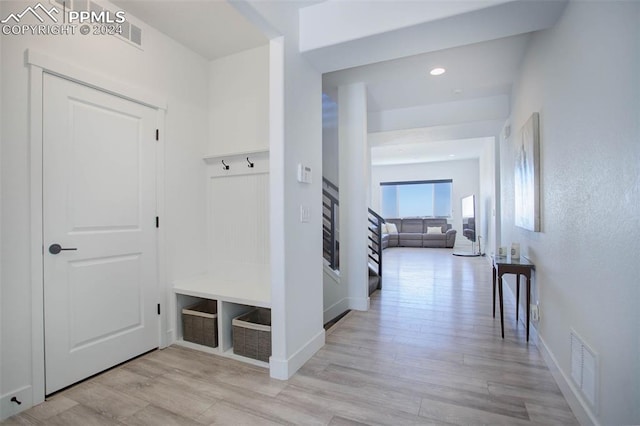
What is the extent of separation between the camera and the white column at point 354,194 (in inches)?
148

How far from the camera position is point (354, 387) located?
6.63 ft

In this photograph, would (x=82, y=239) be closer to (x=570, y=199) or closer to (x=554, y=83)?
(x=570, y=199)

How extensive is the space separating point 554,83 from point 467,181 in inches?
353

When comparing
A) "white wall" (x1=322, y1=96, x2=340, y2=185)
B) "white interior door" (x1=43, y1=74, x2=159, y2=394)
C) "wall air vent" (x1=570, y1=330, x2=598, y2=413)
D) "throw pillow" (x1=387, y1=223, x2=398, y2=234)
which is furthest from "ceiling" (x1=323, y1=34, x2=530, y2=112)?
"throw pillow" (x1=387, y1=223, x2=398, y2=234)

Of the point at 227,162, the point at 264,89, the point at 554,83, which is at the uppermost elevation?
the point at 264,89

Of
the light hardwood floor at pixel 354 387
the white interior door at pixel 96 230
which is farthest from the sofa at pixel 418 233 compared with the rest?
the white interior door at pixel 96 230

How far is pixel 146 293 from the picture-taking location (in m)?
2.56

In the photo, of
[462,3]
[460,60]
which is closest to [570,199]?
[462,3]

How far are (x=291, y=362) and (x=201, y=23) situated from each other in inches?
104

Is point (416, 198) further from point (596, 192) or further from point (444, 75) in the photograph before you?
point (596, 192)

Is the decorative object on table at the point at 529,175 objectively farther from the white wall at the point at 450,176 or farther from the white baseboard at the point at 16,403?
the white wall at the point at 450,176

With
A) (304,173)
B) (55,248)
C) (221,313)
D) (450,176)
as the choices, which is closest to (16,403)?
(55,248)

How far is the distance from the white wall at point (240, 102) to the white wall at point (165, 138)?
0.40 ft

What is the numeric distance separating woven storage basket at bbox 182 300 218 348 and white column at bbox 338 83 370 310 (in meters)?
1.64
